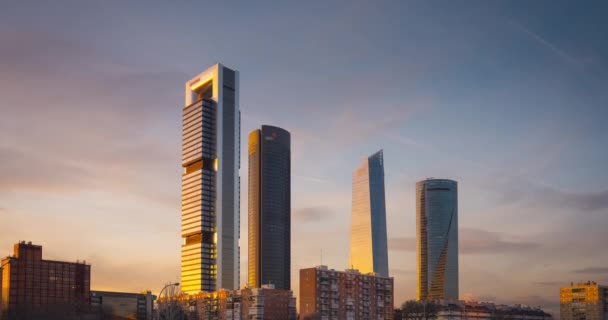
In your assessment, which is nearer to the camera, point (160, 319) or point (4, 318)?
point (160, 319)

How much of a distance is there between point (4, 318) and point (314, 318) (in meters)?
79.9

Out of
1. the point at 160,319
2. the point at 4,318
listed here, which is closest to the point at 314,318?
the point at 160,319

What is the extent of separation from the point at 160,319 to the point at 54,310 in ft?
236

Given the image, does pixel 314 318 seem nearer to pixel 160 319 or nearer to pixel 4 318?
pixel 160 319

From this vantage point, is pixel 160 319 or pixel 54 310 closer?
pixel 160 319

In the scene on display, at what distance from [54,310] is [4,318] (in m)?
14.2

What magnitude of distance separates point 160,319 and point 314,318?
67.5 metres

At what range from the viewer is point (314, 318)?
200 meters

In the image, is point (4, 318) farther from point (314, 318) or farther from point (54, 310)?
point (314, 318)

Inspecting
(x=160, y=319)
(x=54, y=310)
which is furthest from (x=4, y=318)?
(x=160, y=319)

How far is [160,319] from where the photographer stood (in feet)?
462

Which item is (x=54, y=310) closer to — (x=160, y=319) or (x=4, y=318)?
(x=4, y=318)

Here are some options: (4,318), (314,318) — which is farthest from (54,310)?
(314,318)
